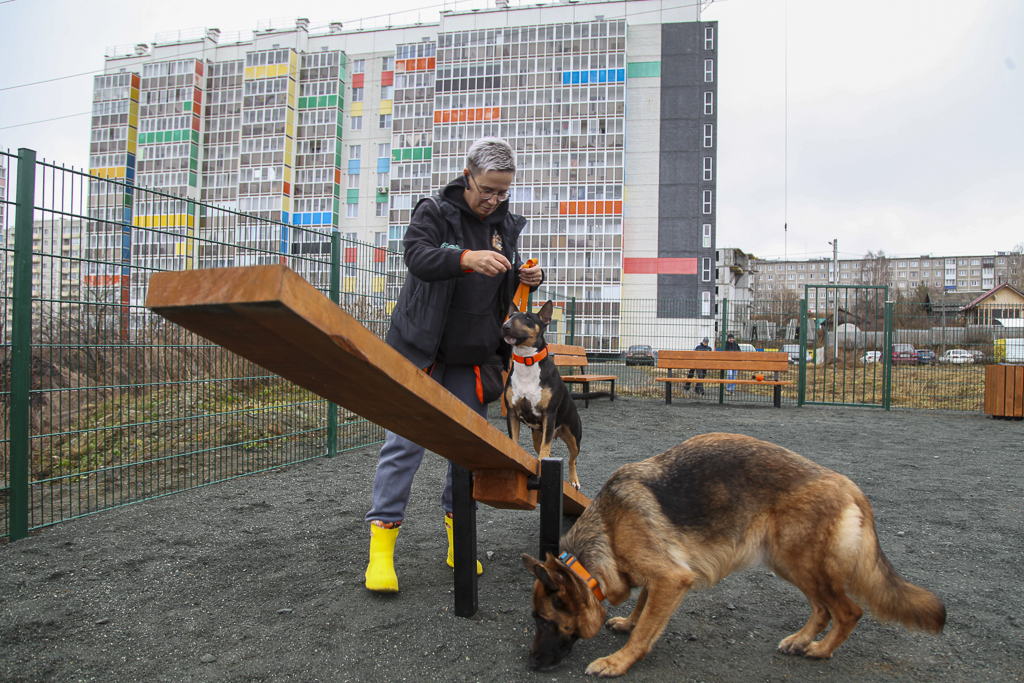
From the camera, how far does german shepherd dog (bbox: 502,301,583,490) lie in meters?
4.91

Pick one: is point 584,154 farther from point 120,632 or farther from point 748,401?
point 120,632

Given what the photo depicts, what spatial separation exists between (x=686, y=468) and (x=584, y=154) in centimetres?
5294

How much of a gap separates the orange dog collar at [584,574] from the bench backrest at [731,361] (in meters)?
10.3

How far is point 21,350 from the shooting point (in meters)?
3.36

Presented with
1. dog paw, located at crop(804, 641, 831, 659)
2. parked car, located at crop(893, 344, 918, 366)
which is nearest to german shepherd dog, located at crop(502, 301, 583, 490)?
dog paw, located at crop(804, 641, 831, 659)

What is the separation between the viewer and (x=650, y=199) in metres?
53.3

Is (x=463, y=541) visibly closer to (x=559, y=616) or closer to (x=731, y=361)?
(x=559, y=616)

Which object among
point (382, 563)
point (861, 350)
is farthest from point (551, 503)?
point (861, 350)

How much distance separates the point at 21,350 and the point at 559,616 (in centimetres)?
346

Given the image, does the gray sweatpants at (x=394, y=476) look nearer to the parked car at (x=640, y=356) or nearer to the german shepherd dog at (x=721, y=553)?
the german shepherd dog at (x=721, y=553)

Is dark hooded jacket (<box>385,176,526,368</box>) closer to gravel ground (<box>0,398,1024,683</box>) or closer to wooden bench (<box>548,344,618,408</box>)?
gravel ground (<box>0,398,1024,683</box>)

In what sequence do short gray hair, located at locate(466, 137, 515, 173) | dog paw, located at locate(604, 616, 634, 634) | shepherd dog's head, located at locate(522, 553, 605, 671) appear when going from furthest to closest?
short gray hair, located at locate(466, 137, 515, 173)
dog paw, located at locate(604, 616, 634, 634)
shepherd dog's head, located at locate(522, 553, 605, 671)

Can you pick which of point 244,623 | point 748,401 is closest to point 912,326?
point 748,401

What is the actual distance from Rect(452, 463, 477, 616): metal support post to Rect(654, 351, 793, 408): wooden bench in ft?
31.6
